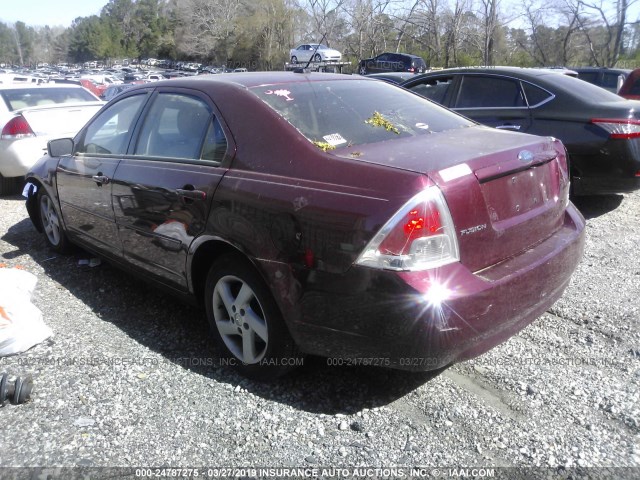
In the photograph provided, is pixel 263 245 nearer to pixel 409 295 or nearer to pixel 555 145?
pixel 409 295

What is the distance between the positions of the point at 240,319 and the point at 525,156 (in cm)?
170

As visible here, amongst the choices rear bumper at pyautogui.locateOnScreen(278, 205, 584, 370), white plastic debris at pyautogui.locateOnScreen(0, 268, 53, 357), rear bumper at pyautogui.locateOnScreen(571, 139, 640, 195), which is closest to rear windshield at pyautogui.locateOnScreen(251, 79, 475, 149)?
rear bumper at pyautogui.locateOnScreen(278, 205, 584, 370)

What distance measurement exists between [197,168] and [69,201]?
1968mm

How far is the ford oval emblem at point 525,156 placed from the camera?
9.04ft

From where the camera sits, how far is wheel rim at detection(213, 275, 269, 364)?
292cm

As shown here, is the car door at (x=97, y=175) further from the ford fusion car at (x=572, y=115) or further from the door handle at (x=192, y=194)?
the ford fusion car at (x=572, y=115)

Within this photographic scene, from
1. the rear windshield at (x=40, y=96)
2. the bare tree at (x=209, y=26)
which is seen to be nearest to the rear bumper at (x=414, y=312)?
the rear windshield at (x=40, y=96)

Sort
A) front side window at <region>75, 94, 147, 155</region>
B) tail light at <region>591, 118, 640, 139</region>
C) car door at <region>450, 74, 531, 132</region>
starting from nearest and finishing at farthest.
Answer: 1. front side window at <region>75, 94, 147, 155</region>
2. tail light at <region>591, 118, 640, 139</region>
3. car door at <region>450, 74, 531, 132</region>

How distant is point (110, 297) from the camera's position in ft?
13.9

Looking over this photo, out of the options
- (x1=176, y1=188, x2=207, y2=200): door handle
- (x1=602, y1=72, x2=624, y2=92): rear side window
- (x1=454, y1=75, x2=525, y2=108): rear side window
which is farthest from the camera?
(x1=602, y1=72, x2=624, y2=92): rear side window

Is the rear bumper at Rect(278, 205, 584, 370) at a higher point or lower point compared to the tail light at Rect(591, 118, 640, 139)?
lower

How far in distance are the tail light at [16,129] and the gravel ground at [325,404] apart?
15.2ft

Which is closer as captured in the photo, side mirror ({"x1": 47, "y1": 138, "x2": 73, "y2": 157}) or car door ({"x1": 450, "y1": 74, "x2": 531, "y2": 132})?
side mirror ({"x1": 47, "y1": 138, "x2": 73, "y2": 157})

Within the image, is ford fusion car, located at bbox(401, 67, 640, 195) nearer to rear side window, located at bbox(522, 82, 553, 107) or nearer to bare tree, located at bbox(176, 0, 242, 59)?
rear side window, located at bbox(522, 82, 553, 107)
